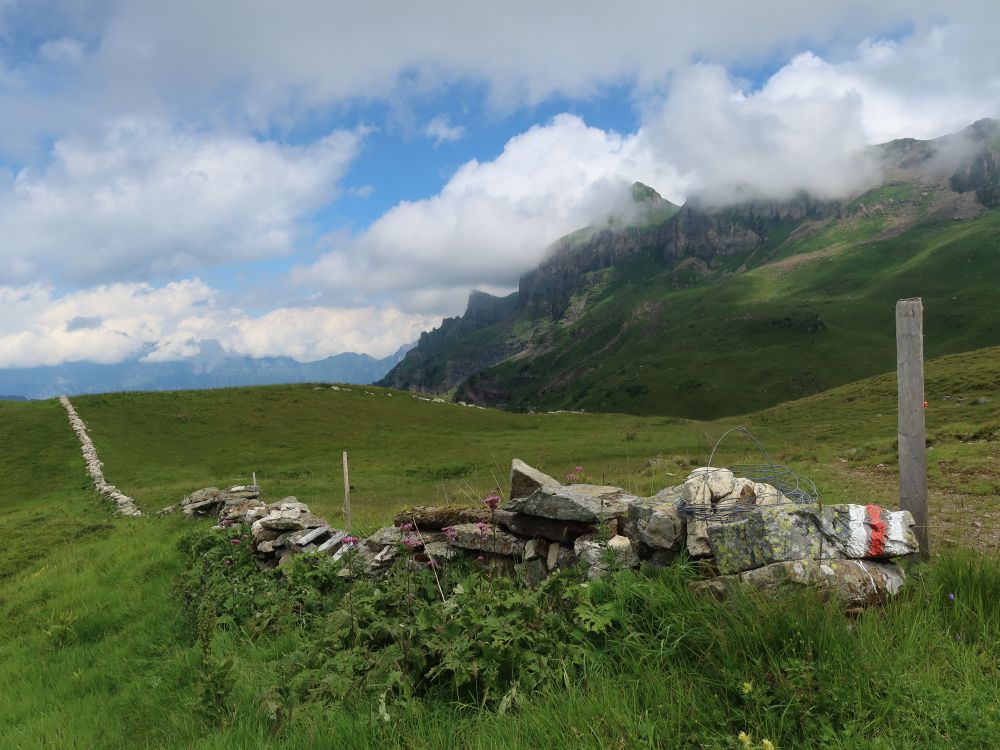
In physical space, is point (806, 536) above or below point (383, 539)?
above

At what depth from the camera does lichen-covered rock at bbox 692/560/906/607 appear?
5.13m

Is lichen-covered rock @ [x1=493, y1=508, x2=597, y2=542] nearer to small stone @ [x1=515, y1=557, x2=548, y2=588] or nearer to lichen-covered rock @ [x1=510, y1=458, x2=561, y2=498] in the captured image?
small stone @ [x1=515, y1=557, x2=548, y2=588]

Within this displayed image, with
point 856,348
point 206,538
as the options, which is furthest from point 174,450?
point 856,348

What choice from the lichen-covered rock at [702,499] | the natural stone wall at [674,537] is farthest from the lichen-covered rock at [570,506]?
the lichen-covered rock at [702,499]

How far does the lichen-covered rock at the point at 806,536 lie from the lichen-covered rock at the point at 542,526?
2015mm

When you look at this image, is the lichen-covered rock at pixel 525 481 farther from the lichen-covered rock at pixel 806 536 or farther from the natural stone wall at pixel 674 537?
the lichen-covered rock at pixel 806 536

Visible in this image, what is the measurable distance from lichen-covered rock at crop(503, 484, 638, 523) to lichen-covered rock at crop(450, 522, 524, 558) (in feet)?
1.50

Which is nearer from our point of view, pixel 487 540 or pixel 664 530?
pixel 664 530

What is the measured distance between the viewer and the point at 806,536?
18.7 feet

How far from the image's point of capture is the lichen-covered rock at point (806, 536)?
5613 millimetres

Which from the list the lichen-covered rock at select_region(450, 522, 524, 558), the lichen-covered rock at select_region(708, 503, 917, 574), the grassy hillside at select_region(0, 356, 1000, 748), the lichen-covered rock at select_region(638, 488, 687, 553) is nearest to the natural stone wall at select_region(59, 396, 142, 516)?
the grassy hillside at select_region(0, 356, 1000, 748)

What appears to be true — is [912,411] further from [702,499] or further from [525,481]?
[525,481]

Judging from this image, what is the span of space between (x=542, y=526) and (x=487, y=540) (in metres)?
1.05

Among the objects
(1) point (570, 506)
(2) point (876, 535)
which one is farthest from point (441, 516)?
(2) point (876, 535)
